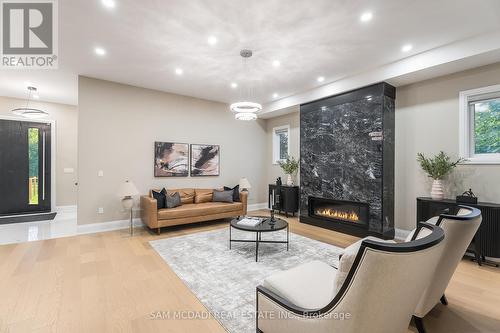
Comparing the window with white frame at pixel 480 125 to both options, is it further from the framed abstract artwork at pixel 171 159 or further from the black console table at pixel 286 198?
the framed abstract artwork at pixel 171 159

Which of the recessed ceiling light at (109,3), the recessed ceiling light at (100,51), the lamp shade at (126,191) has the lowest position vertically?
the lamp shade at (126,191)

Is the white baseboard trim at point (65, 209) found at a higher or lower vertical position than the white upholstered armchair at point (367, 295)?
lower

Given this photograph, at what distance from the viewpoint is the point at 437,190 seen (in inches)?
154

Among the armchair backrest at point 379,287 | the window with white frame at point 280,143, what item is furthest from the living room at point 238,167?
the window with white frame at point 280,143

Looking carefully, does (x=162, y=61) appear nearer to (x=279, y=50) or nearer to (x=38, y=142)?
(x=279, y=50)

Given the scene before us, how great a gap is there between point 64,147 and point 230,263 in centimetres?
658

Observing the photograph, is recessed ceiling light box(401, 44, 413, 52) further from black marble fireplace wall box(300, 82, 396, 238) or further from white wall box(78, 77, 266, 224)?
white wall box(78, 77, 266, 224)

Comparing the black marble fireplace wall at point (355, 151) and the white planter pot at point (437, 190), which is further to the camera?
Answer: the black marble fireplace wall at point (355, 151)

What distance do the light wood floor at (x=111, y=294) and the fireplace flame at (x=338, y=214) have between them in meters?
1.83

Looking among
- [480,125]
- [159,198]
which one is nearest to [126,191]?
[159,198]

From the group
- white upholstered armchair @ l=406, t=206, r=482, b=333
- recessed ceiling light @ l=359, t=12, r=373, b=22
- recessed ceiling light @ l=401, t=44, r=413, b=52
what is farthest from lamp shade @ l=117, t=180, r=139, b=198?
recessed ceiling light @ l=401, t=44, r=413, b=52

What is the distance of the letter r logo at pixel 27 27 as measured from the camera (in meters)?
2.82

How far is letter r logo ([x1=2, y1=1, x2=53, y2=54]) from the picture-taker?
2.82 meters

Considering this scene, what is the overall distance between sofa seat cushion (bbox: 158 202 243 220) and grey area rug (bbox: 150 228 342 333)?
53cm
